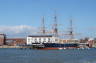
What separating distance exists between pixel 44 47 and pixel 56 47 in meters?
7.45

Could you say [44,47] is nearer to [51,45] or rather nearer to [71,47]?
[51,45]

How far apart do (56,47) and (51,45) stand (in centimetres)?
372

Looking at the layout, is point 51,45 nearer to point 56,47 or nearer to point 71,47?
point 56,47

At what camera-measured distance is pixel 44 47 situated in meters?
173

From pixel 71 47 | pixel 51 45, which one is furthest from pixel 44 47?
pixel 71 47

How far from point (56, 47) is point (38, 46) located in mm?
13010

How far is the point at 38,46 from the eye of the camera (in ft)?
600

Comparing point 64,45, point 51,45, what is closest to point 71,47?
point 64,45

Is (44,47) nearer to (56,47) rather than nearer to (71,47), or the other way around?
(56,47)

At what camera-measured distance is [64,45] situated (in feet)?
598

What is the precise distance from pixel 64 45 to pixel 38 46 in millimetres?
15888

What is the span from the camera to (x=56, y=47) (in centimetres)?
17575

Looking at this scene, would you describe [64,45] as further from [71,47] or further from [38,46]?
[38,46]

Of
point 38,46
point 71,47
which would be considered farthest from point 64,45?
point 38,46
